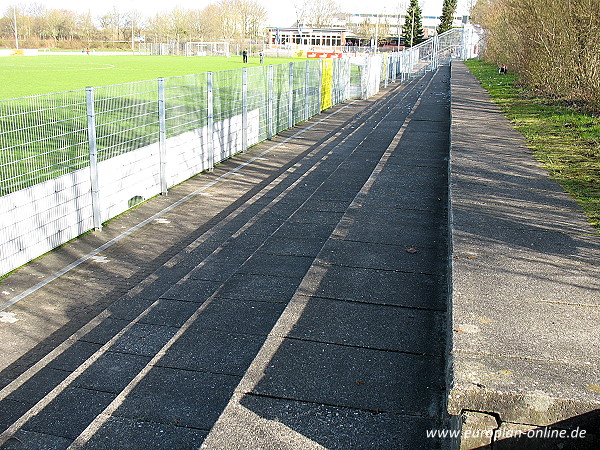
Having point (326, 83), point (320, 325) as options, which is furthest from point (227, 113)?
point (326, 83)

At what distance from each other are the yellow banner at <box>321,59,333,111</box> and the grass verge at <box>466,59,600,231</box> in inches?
232

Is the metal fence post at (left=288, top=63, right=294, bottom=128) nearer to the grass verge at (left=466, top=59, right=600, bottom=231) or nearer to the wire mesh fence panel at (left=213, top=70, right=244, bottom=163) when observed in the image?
the wire mesh fence panel at (left=213, top=70, right=244, bottom=163)

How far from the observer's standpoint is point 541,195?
7621 millimetres

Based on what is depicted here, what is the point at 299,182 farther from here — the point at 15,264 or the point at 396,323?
the point at 396,323

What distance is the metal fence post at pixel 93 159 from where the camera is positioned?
8.17m

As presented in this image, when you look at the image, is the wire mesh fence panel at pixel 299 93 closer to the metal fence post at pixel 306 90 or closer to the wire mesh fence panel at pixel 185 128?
the metal fence post at pixel 306 90

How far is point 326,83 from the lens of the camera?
23859mm

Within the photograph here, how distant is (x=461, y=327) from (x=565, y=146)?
352 inches

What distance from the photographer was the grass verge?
8.12 m

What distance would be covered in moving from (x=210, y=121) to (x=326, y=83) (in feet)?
40.4

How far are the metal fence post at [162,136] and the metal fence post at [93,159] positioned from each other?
1911 mm

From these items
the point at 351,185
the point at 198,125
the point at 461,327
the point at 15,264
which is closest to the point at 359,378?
the point at 461,327

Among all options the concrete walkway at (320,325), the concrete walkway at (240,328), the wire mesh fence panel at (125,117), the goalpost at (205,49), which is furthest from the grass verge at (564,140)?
the goalpost at (205,49)

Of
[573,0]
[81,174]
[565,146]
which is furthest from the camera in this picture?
[573,0]
